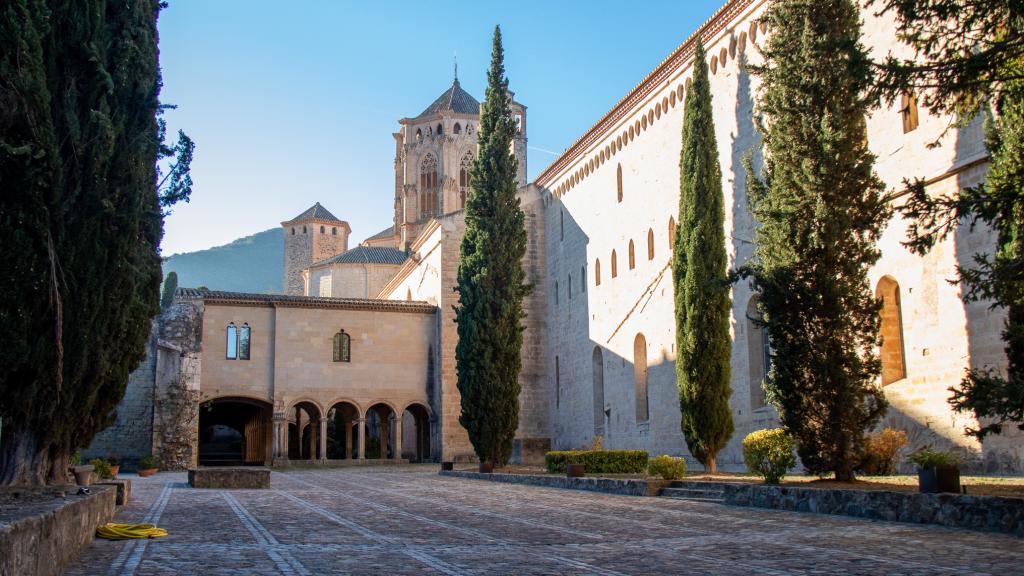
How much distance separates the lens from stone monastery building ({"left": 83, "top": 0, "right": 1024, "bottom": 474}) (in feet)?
51.4

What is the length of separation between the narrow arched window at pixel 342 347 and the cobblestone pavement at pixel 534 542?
19.5m

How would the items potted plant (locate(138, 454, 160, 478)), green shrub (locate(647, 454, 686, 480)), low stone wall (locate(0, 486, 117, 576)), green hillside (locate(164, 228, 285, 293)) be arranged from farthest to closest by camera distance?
green hillside (locate(164, 228, 285, 293))
potted plant (locate(138, 454, 160, 478))
green shrub (locate(647, 454, 686, 480))
low stone wall (locate(0, 486, 117, 576))

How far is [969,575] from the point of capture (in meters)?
6.32

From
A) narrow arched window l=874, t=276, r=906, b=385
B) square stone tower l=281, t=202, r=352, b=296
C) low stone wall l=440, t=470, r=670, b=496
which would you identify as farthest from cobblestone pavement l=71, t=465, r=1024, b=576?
square stone tower l=281, t=202, r=352, b=296

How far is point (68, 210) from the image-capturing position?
36.3 ft

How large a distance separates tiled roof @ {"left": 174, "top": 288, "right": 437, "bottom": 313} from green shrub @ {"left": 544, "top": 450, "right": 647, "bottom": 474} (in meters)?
14.4

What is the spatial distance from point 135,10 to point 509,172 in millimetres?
13646

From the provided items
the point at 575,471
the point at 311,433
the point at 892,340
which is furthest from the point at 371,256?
the point at 892,340

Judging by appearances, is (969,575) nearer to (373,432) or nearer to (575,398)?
(575,398)

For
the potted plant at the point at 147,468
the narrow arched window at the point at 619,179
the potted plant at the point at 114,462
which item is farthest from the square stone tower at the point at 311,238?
the narrow arched window at the point at 619,179

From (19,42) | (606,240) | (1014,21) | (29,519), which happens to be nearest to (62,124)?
(19,42)

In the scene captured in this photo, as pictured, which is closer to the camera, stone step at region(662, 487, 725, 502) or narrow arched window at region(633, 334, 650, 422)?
stone step at region(662, 487, 725, 502)

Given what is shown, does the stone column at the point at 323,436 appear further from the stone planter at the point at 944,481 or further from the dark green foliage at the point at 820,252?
the stone planter at the point at 944,481

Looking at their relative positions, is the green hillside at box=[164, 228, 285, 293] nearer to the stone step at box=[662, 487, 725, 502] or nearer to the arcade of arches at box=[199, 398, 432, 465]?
the arcade of arches at box=[199, 398, 432, 465]
